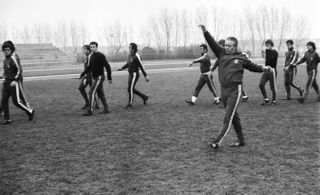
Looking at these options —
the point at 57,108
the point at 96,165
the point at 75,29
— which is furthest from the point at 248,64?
the point at 75,29

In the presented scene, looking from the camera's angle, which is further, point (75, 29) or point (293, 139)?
point (75, 29)

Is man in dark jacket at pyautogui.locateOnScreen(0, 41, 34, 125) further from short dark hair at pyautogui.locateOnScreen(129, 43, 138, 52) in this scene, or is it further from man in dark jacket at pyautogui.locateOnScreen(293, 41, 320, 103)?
man in dark jacket at pyautogui.locateOnScreen(293, 41, 320, 103)

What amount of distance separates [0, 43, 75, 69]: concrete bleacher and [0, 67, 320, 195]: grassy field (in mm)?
33305

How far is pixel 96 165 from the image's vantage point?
550 cm

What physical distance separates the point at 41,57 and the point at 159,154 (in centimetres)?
4353

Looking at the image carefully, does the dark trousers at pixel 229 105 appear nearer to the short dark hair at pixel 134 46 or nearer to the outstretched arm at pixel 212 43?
the outstretched arm at pixel 212 43

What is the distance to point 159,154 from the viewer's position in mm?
5984

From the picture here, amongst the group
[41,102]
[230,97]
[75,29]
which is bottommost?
[41,102]

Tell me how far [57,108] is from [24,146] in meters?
4.86

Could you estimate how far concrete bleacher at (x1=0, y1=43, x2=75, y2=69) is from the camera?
41719 mm

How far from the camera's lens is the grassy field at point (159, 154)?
4.57m

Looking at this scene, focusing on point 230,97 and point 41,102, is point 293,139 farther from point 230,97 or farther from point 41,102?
point 41,102

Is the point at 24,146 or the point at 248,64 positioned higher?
the point at 248,64

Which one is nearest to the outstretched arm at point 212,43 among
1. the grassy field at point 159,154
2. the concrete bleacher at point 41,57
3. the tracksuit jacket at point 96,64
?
the grassy field at point 159,154
